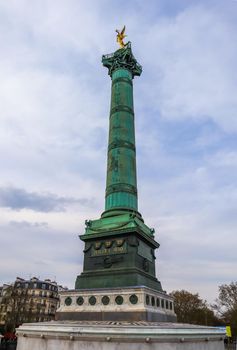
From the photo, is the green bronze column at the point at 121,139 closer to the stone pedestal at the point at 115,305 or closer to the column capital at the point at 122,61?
the column capital at the point at 122,61

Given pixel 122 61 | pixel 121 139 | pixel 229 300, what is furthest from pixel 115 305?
pixel 229 300

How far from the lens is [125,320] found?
1461 centimetres

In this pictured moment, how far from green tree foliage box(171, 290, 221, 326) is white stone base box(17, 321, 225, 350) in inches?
1900

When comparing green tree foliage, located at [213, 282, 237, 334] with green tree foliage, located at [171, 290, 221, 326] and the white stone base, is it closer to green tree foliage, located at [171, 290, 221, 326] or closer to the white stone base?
green tree foliage, located at [171, 290, 221, 326]

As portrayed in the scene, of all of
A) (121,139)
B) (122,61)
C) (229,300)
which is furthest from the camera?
(229,300)

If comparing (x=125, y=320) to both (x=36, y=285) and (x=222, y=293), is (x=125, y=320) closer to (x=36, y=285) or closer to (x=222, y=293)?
(x=222, y=293)

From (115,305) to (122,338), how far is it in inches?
206

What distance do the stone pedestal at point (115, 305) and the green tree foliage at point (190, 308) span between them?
42482 millimetres

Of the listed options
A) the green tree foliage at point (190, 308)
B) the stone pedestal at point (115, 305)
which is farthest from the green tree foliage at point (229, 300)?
the stone pedestal at point (115, 305)

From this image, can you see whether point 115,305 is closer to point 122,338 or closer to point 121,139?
point 122,338

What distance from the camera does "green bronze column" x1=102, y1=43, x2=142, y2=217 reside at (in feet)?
66.8

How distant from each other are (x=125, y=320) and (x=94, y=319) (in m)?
1.84

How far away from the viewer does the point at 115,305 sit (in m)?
15.3

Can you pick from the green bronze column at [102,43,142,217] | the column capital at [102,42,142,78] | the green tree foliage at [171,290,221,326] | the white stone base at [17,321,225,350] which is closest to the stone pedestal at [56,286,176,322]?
the white stone base at [17,321,225,350]
